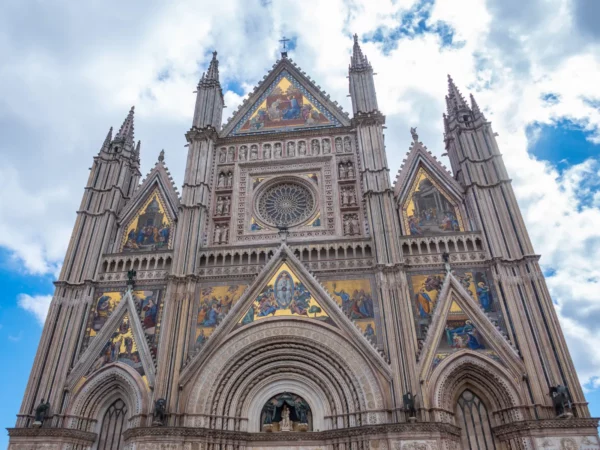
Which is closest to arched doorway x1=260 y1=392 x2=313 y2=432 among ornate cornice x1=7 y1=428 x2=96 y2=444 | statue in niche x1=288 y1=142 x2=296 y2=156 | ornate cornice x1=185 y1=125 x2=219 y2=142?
ornate cornice x1=7 y1=428 x2=96 y2=444

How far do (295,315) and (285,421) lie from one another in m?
3.81

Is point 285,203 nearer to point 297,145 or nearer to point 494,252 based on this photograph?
point 297,145

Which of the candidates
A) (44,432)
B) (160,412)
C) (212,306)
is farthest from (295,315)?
(44,432)

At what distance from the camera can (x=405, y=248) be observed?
1831 cm

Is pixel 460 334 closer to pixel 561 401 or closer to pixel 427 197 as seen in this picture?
pixel 561 401

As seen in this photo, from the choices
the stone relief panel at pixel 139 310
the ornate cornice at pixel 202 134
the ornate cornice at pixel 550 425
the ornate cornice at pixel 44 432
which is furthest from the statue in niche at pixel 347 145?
the ornate cornice at pixel 44 432

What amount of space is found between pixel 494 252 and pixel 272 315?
29.8ft

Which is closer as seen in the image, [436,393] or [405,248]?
[436,393]

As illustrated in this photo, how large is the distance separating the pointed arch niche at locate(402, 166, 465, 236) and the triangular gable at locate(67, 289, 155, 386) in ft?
38.3

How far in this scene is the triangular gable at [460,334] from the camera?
15375 millimetres

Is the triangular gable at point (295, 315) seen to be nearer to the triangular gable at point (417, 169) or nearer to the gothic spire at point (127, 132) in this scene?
the triangular gable at point (417, 169)

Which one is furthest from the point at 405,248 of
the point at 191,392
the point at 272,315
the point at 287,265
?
the point at 191,392

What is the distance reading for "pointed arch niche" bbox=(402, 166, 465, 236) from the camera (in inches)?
745

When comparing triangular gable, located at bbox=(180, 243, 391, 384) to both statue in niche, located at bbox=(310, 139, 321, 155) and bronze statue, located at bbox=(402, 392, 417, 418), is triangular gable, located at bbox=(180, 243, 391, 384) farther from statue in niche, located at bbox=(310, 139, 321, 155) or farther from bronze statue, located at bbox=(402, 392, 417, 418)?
statue in niche, located at bbox=(310, 139, 321, 155)
